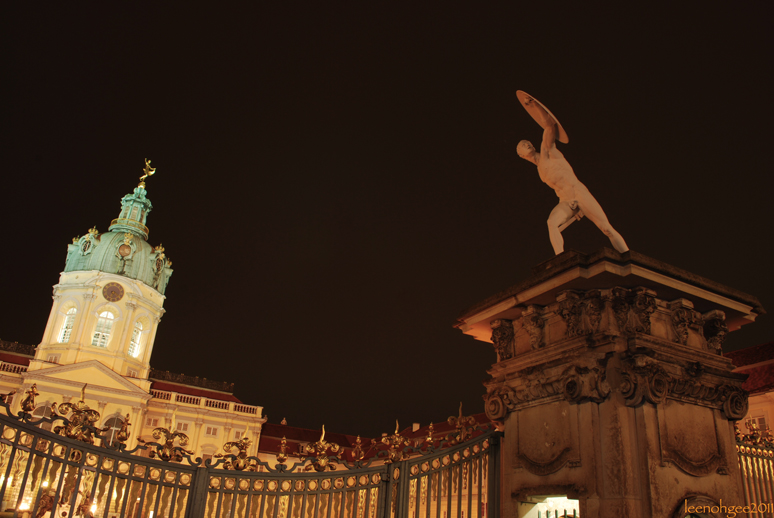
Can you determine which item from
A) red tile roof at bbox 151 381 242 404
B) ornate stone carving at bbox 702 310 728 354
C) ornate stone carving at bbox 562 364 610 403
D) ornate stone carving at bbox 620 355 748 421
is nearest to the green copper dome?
red tile roof at bbox 151 381 242 404

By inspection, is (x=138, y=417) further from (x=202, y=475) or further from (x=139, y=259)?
(x=202, y=475)

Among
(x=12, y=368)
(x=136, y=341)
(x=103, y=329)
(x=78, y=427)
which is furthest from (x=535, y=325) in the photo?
(x=136, y=341)

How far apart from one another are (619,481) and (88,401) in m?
42.4

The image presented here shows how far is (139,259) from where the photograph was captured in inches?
1843

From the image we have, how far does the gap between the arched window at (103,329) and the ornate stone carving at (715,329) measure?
46193 mm

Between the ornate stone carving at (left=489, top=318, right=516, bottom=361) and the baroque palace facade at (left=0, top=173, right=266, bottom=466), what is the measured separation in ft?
129

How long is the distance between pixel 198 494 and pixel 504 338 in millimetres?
3166

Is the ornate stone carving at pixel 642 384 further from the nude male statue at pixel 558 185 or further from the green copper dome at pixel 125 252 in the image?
Result: the green copper dome at pixel 125 252


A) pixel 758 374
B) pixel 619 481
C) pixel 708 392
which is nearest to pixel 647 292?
pixel 708 392

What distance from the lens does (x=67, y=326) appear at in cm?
4400

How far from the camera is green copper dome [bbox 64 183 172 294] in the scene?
45250mm

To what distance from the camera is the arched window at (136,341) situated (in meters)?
45.6

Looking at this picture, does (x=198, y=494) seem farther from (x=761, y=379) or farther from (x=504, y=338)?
(x=761, y=379)

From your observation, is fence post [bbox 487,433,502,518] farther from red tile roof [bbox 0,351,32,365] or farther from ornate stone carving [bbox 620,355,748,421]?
red tile roof [bbox 0,351,32,365]
